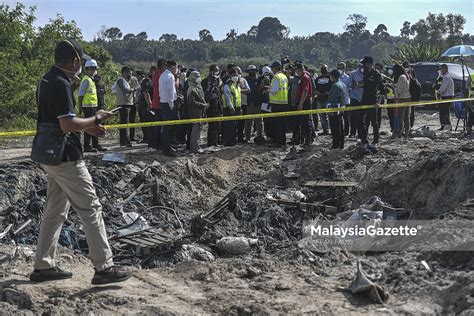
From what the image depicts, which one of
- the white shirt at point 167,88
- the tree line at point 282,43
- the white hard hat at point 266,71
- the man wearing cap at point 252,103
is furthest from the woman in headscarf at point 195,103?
the tree line at point 282,43

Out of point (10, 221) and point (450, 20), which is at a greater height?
point (450, 20)

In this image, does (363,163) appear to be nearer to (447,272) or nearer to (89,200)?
(447,272)

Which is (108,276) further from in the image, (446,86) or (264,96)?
(446,86)

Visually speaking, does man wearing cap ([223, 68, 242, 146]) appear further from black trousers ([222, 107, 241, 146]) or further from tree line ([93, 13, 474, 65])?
tree line ([93, 13, 474, 65])

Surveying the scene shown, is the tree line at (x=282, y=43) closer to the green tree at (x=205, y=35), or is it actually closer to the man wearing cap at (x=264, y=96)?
the green tree at (x=205, y=35)

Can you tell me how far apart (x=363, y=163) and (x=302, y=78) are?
100 inches

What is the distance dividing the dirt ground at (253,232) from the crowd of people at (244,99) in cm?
50

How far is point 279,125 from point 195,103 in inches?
89.5

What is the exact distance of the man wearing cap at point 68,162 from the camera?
6.06 m

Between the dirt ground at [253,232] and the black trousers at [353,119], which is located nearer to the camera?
the dirt ground at [253,232]

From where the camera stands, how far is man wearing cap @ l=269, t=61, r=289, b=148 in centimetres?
1446

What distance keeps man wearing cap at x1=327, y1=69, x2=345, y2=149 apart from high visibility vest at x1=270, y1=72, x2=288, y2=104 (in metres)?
1.01

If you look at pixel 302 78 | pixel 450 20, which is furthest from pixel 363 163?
pixel 450 20

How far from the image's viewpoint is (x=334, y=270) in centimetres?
681
